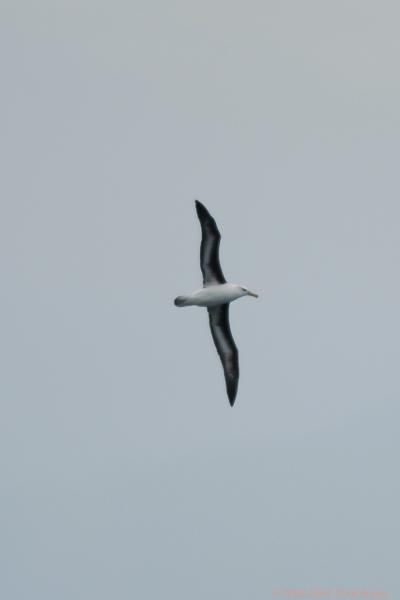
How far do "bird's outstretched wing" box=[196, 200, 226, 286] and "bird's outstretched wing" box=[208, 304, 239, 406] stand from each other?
216 cm

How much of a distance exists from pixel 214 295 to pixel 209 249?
7.09 ft

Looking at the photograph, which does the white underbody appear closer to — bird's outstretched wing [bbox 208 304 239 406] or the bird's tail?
the bird's tail

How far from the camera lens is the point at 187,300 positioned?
203ft

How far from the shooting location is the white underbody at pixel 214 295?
6216 centimetres

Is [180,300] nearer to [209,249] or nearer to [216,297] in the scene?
[216,297]

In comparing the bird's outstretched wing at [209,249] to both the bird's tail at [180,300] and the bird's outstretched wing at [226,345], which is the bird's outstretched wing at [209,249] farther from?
the bird's outstretched wing at [226,345]

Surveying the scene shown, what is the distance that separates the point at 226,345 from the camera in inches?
2576

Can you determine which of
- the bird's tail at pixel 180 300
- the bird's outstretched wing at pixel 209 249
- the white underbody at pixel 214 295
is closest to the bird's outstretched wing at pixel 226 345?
the white underbody at pixel 214 295

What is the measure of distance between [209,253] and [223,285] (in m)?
1.68

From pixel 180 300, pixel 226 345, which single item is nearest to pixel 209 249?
pixel 180 300

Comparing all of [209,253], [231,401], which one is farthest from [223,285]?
[231,401]

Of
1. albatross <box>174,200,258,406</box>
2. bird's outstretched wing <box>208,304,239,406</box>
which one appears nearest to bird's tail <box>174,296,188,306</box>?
albatross <box>174,200,258,406</box>

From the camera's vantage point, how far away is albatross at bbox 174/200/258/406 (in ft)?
Result: 203

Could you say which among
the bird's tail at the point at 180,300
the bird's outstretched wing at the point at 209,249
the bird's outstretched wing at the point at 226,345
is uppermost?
the bird's outstretched wing at the point at 209,249
